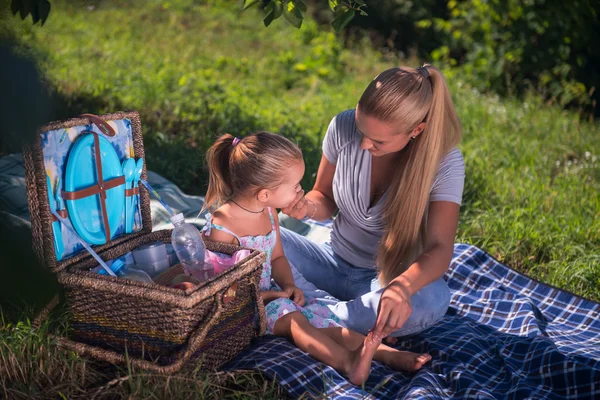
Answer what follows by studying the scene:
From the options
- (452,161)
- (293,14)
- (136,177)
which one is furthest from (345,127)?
(136,177)

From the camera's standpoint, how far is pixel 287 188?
2.50 meters

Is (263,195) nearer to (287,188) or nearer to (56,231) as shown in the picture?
(287,188)

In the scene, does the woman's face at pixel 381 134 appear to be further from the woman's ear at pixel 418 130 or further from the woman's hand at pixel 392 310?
the woman's hand at pixel 392 310

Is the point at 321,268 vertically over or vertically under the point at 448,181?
under

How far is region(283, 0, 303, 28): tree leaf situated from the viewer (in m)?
2.34

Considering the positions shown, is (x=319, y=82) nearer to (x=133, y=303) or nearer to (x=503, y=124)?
(x=503, y=124)

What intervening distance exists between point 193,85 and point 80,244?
4122mm

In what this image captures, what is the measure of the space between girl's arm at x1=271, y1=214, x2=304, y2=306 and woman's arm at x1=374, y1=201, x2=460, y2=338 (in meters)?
0.52

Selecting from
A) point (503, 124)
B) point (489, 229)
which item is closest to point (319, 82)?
point (503, 124)

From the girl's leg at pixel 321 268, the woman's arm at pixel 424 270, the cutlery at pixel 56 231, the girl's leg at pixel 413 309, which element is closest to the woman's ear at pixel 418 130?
the woman's arm at pixel 424 270

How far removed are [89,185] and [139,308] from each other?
0.52 m

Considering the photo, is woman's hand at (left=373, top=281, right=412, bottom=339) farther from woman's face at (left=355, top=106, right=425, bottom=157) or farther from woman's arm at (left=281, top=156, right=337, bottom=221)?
woman's arm at (left=281, top=156, right=337, bottom=221)

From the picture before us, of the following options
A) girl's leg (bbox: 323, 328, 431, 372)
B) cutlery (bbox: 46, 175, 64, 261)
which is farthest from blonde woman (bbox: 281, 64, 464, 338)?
cutlery (bbox: 46, 175, 64, 261)

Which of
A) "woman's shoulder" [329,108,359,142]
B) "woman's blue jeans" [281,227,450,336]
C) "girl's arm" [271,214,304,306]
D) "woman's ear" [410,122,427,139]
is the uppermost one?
"woman's ear" [410,122,427,139]
